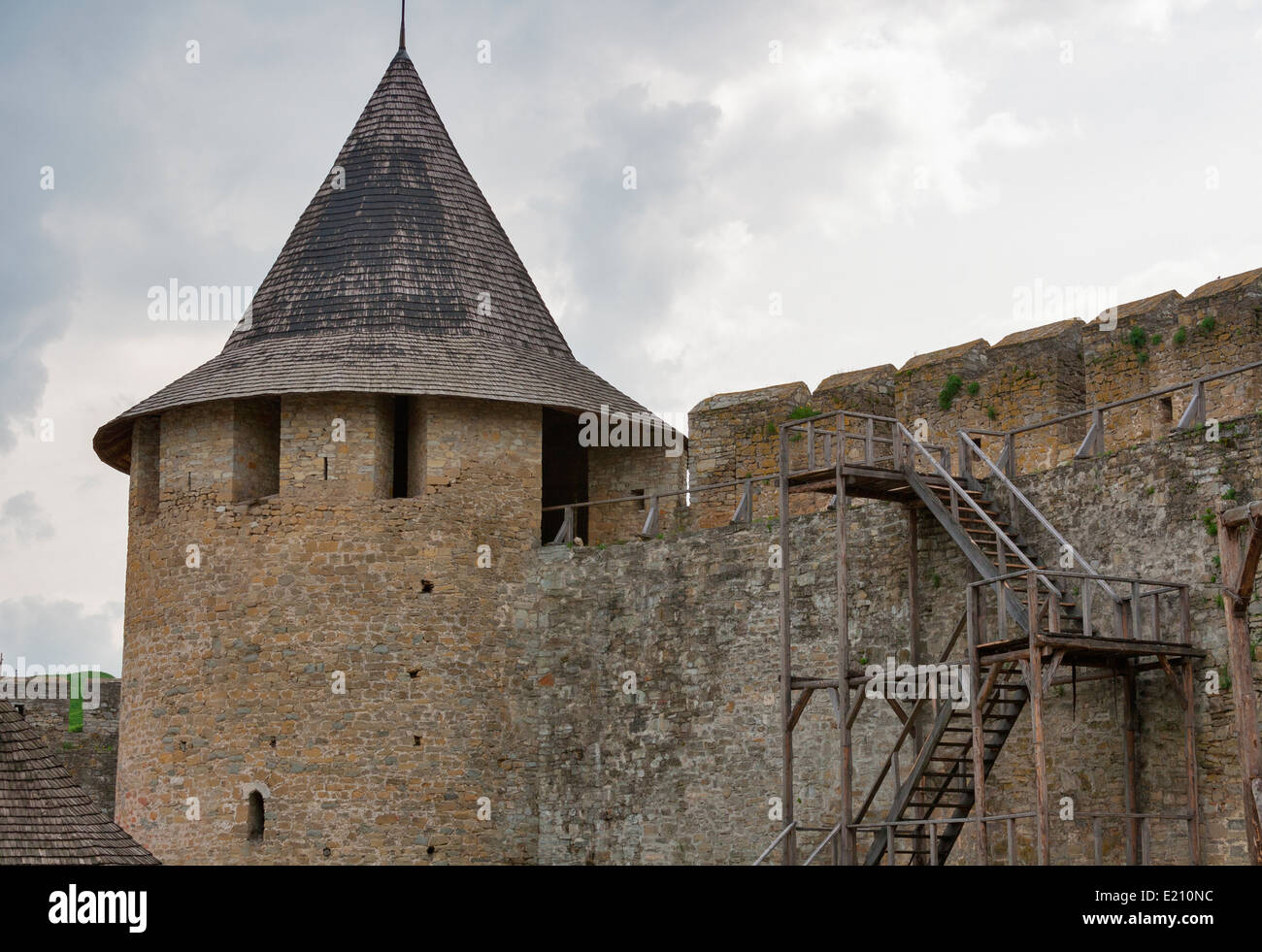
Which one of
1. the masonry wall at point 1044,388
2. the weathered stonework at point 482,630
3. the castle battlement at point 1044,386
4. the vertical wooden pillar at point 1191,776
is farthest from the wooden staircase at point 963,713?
the castle battlement at point 1044,386

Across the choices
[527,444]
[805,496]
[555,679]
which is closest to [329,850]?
[555,679]

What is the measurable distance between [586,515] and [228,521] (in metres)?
4.96

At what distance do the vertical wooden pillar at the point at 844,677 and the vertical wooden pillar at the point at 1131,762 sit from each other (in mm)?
2574

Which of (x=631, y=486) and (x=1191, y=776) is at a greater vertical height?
(x=631, y=486)

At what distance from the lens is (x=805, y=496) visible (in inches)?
880

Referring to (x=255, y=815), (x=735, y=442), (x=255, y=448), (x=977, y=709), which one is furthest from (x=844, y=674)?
(x=255, y=448)

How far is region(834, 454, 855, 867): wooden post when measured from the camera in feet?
58.2

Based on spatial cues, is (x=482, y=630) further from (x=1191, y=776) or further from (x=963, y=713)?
(x=1191, y=776)

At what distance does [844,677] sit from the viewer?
18.0 metres

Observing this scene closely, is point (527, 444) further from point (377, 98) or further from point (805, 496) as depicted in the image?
point (377, 98)

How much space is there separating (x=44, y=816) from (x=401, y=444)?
1034cm

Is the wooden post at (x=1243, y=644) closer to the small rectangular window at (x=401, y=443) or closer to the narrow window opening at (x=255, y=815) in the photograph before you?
the narrow window opening at (x=255, y=815)
